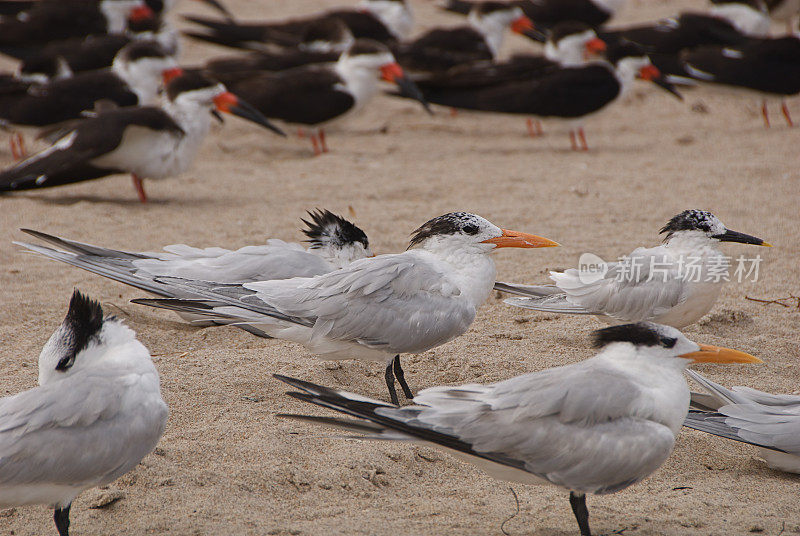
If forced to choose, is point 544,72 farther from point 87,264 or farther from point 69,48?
point 87,264

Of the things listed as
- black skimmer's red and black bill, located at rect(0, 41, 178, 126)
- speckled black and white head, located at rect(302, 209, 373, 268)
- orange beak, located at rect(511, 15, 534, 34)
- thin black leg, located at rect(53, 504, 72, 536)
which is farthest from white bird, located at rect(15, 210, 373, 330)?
orange beak, located at rect(511, 15, 534, 34)

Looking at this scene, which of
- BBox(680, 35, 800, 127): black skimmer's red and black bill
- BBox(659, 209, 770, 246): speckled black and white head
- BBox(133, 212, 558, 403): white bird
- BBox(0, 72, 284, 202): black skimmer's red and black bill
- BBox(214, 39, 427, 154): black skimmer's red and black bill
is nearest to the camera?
BBox(133, 212, 558, 403): white bird

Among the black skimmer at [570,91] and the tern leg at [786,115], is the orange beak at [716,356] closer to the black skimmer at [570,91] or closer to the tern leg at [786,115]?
the black skimmer at [570,91]

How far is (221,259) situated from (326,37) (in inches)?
244

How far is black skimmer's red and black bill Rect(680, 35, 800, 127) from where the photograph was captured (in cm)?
881

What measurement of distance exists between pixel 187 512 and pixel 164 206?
4.12 meters

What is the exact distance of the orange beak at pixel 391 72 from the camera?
29.4 feet

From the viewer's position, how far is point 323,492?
332cm

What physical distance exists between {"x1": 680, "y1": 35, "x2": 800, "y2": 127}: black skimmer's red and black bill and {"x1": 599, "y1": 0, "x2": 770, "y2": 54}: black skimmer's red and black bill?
117cm

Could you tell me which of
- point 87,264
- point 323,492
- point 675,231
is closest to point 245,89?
point 87,264

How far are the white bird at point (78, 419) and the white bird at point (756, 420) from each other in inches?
79.9

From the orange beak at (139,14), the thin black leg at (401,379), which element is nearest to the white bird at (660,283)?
the thin black leg at (401,379)

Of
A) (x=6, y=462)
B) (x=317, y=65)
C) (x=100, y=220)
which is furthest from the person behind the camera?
(x=317, y=65)

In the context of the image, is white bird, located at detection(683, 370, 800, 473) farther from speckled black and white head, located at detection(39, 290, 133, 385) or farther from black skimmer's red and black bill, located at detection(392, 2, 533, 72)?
black skimmer's red and black bill, located at detection(392, 2, 533, 72)
